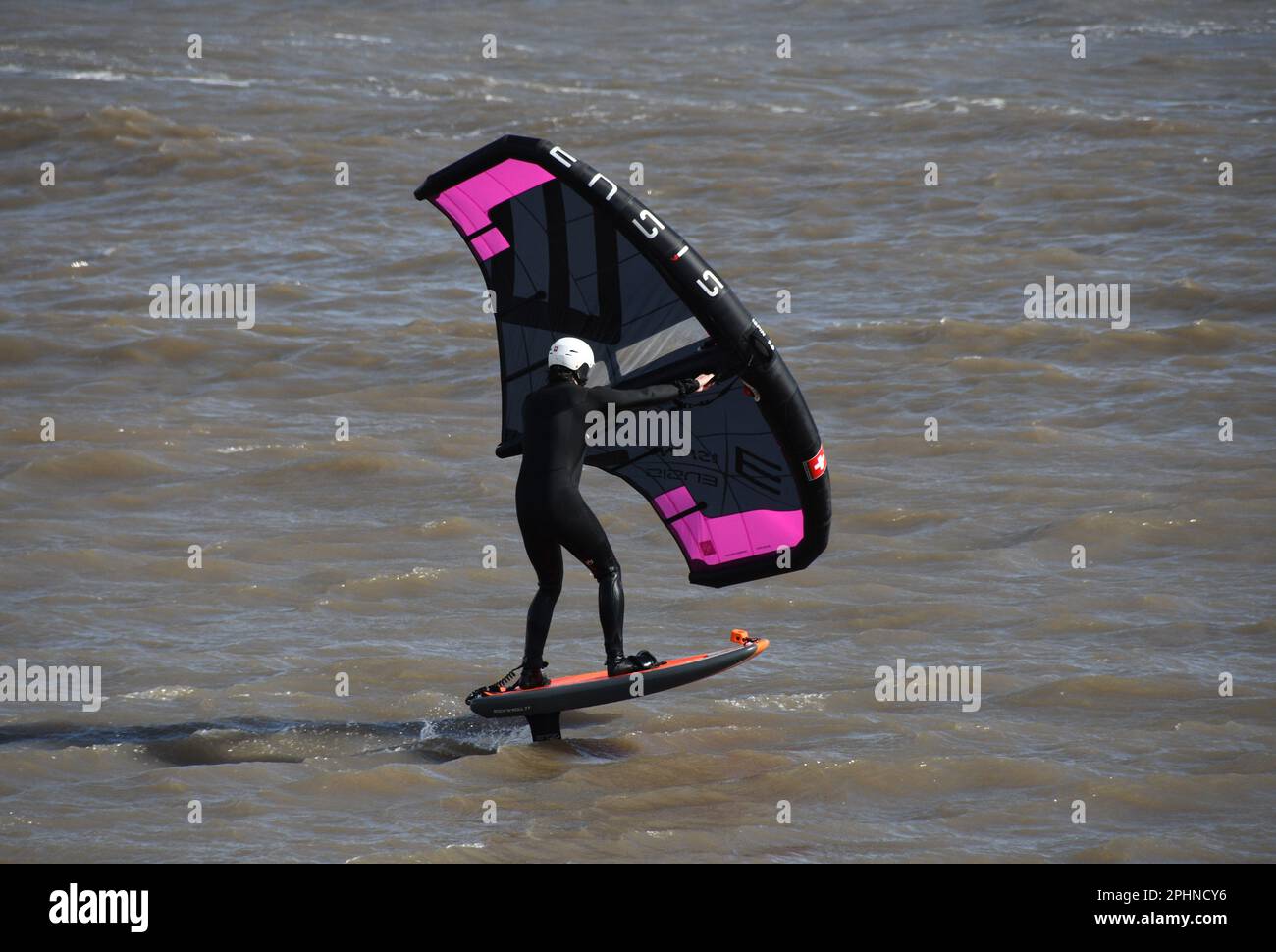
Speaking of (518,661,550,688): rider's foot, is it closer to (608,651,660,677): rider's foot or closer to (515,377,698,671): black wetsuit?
(515,377,698,671): black wetsuit

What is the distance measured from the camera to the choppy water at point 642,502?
26.0 feet

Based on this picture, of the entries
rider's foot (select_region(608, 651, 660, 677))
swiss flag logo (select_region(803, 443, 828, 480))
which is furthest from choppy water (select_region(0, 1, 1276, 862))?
swiss flag logo (select_region(803, 443, 828, 480))

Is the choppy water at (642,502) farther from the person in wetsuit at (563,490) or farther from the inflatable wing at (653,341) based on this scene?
the inflatable wing at (653,341)

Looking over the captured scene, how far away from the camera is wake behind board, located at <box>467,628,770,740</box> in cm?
822

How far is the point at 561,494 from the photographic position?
811 centimetres

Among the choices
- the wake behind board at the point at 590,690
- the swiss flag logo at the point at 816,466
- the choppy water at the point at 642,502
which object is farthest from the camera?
the swiss flag logo at the point at 816,466

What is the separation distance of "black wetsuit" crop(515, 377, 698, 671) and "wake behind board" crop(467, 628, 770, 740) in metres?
0.15

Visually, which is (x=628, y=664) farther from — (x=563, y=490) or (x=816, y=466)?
(x=816, y=466)

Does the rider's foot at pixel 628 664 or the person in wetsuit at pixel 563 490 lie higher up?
the person in wetsuit at pixel 563 490

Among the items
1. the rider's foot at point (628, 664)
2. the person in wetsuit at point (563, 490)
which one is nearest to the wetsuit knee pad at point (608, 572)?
the person in wetsuit at point (563, 490)

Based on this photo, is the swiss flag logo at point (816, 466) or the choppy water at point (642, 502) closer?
the choppy water at point (642, 502)

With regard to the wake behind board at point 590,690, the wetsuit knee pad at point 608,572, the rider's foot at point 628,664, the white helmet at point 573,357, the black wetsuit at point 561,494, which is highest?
the white helmet at point 573,357

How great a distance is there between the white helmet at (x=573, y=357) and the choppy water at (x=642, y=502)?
6.53 ft

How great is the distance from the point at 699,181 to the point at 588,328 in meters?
13.5
